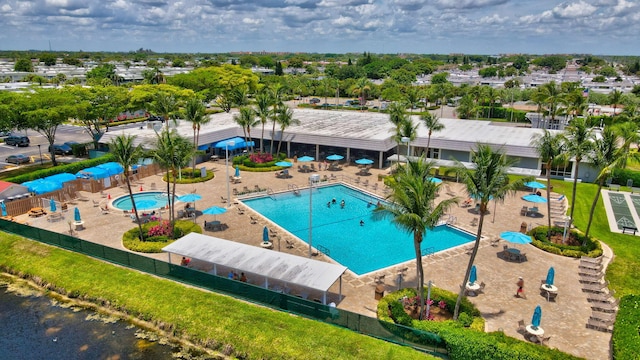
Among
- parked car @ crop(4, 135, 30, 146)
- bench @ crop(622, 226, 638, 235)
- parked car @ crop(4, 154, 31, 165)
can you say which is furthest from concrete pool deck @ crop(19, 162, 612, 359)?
parked car @ crop(4, 135, 30, 146)

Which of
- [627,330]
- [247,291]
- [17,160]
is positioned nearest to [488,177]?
[627,330]

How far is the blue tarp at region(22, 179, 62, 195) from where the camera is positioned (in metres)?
36.6

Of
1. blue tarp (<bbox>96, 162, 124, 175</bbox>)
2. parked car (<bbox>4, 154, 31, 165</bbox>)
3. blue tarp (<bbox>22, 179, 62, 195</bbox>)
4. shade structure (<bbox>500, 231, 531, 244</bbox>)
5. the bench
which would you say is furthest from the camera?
parked car (<bbox>4, 154, 31, 165</bbox>)

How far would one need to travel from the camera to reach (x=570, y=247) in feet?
97.1

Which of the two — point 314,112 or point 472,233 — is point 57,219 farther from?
point 314,112

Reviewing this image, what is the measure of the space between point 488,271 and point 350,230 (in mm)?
11402

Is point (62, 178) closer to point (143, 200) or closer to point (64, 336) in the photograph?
point (143, 200)

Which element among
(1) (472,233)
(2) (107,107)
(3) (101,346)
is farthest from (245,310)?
(2) (107,107)

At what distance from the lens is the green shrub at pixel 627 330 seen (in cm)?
1777

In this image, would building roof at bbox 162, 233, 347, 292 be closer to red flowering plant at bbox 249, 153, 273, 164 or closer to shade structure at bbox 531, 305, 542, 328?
shade structure at bbox 531, 305, 542, 328

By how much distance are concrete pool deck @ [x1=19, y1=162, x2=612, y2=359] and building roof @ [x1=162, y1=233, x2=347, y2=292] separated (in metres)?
1.72

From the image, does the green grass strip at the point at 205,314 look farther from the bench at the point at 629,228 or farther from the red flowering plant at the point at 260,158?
the red flowering plant at the point at 260,158

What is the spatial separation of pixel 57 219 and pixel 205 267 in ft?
51.8

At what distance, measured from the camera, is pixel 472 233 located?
33250 mm
